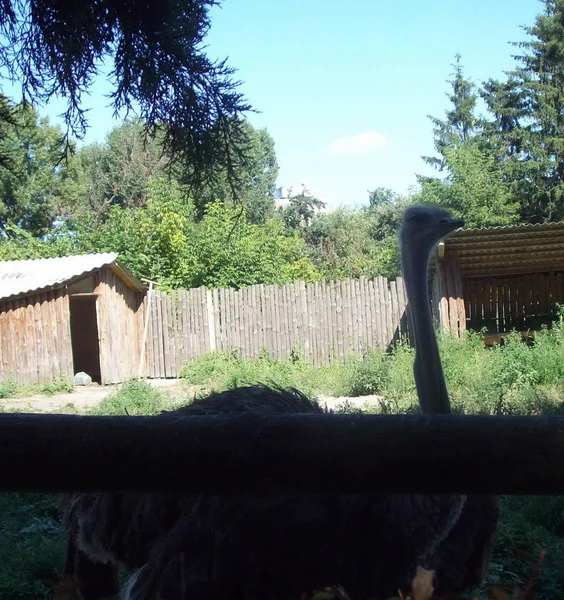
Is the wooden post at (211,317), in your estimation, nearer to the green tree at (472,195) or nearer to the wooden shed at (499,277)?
the wooden shed at (499,277)

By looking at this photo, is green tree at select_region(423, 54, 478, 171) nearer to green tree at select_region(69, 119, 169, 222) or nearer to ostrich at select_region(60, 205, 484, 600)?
green tree at select_region(69, 119, 169, 222)

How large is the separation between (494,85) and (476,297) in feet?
57.6

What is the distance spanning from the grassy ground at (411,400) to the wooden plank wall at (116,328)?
1.71m

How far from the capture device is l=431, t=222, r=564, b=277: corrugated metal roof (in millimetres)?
10387

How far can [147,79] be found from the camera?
10.5 feet

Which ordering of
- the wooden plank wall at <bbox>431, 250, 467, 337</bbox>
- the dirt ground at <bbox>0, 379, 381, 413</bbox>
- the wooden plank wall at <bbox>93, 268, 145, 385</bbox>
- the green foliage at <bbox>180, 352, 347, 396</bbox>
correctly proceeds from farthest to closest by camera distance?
the wooden plank wall at <bbox>93, 268, 145, 385</bbox>, the wooden plank wall at <bbox>431, 250, 467, 337</bbox>, the green foliage at <bbox>180, 352, 347, 396</bbox>, the dirt ground at <bbox>0, 379, 381, 413</bbox>

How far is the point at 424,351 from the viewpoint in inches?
115

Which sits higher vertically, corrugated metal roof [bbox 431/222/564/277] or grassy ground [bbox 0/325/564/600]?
corrugated metal roof [bbox 431/222/564/277]

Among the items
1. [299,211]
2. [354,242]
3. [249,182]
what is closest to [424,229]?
[249,182]

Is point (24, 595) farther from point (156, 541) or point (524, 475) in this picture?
point (524, 475)

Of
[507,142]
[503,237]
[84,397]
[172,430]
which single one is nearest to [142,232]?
[84,397]

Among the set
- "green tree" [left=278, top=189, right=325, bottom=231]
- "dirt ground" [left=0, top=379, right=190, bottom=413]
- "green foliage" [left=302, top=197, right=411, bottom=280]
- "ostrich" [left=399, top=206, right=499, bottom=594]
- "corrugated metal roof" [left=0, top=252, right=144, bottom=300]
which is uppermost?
"green tree" [left=278, top=189, right=325, bottom=231]

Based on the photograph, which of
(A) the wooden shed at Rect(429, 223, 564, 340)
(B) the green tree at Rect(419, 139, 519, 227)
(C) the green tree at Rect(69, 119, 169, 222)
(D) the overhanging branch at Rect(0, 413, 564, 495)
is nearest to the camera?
(D) the overhanging branch at Rect(0, 413, 564, 495)

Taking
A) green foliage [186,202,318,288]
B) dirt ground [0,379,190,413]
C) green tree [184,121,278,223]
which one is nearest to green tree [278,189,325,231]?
green tree [184,121,278,223]
